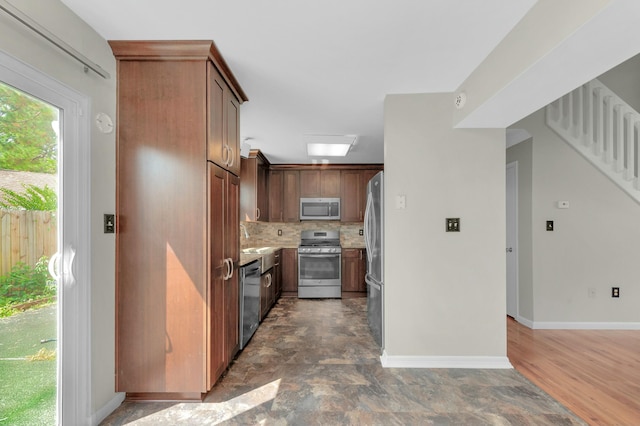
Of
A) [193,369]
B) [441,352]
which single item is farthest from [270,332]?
[441,352]

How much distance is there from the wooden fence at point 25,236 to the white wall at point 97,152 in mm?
216

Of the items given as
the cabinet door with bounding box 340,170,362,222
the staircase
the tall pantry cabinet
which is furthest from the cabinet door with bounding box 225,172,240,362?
the staircase

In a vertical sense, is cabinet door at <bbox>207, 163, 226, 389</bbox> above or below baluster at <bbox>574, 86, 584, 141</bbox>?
below

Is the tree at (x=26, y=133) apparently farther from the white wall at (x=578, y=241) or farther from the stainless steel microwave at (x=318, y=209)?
the white wall at (x=578, y=241)

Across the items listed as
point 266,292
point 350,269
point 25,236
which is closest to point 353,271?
point 350,269

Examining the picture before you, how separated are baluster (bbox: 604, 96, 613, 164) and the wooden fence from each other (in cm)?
510

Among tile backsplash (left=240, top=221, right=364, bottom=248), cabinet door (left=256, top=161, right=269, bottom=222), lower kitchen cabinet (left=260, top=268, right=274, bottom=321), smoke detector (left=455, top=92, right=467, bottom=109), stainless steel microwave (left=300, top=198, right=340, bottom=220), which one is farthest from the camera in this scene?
tile backsplash (left=240, top=221, right=364, bottom=248)

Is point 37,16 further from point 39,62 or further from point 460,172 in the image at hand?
point 460,172

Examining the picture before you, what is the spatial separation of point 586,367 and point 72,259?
154 inches

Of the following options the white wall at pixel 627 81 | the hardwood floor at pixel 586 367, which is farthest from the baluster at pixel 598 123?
the hardwood floor at pixel 586 367

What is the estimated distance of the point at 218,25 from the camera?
173cm

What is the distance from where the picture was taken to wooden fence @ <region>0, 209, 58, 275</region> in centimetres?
135

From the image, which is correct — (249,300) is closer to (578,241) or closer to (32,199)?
(32,199)

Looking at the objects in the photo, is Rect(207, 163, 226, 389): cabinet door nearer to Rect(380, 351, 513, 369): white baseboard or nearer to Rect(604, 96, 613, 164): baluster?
Rect(380, 351, 513, 369): white baseboard
